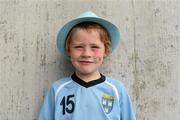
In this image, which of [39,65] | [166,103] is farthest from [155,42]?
[39,65]

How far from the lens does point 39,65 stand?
2133mm

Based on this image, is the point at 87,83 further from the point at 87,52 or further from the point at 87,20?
the point at 87,20

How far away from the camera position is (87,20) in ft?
6.35

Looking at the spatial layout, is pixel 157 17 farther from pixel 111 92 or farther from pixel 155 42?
pixel 111 92

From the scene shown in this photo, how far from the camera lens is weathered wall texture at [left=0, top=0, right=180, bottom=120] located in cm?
212

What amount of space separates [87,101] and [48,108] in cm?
25

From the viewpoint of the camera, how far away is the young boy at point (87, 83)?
190 cm

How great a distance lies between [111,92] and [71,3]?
2.06 ft

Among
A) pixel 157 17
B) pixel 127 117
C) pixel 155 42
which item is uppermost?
pixel 157 17

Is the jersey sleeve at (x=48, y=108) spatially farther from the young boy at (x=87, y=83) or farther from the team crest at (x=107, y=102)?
the team crest at (x=107, y=102)

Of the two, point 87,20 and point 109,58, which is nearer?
point 87,20

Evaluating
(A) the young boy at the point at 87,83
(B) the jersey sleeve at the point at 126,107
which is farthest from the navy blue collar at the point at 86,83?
(B) the jersey sleeve at the point at 126,107

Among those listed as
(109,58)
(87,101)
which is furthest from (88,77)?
(109,58)

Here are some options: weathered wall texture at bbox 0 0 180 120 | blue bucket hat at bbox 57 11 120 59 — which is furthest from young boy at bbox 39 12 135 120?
weathered wall texture at bbox 0 0 180 120
